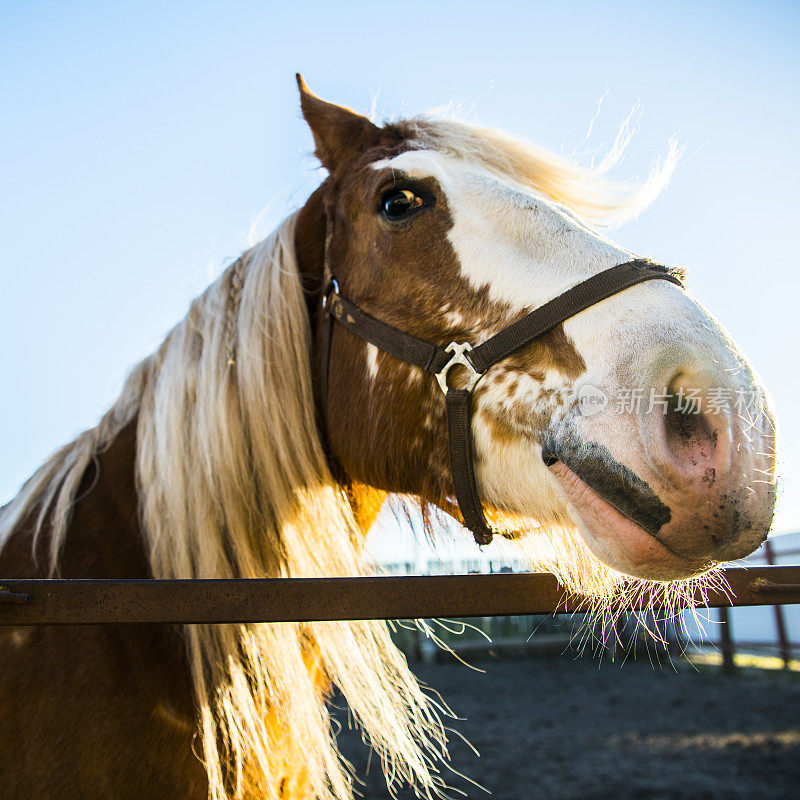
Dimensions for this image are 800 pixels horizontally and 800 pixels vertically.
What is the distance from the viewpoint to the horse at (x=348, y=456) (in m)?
0.97

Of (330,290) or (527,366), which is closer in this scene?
(527,366)

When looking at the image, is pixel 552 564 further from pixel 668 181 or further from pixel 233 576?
pixel 668 181

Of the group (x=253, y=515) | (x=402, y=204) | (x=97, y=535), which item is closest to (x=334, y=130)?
(x=402, y=204)

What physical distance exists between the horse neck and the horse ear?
1.00 m

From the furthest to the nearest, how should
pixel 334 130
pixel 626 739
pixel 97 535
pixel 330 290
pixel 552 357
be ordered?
1. pixel 626 739
2. pixel 334 130
3. pixel 330 290
4. pixel 97 535
5. pixel 552 357

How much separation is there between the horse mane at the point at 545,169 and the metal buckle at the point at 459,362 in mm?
528

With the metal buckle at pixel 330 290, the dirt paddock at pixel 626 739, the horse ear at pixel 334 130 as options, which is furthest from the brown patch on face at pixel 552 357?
the dirt paddock at pixel 626 739

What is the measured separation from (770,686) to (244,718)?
7.82 metres

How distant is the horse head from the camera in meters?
0.93

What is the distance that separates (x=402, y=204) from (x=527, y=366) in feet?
1.81

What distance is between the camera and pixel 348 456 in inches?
59.6

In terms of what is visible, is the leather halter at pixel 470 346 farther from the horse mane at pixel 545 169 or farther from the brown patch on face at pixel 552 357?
the horse mane at pixel 545 169

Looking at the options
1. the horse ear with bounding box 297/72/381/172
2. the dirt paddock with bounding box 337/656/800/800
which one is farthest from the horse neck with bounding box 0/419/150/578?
the dirt paddock with bounding box 337/656/800/800

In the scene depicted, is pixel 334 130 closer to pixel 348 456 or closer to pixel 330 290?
pixel 330 290
